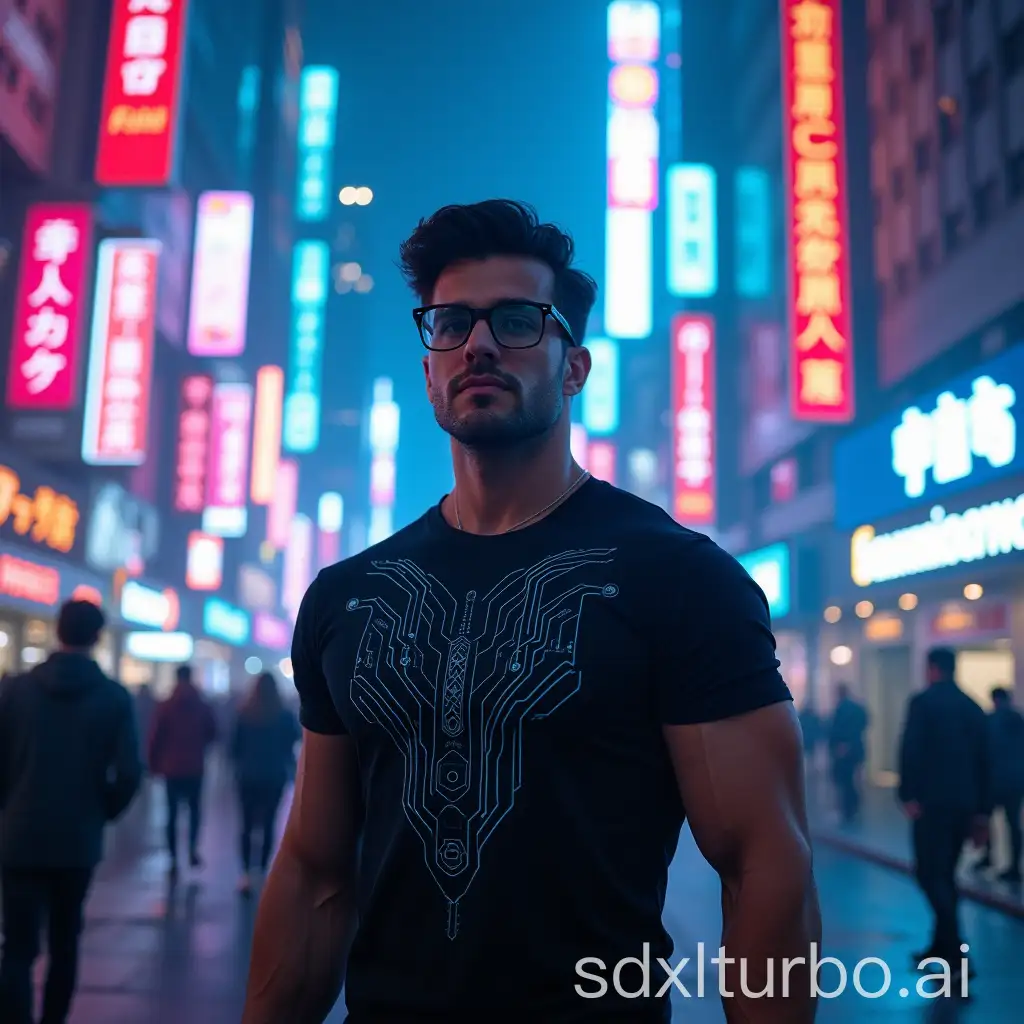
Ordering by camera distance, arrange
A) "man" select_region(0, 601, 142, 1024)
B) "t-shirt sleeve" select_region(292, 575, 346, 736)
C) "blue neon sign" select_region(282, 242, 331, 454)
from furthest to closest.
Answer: "blue neon sign" select_region(282, 242, 331, 454) → "man" select_region(0, 601, 142, 1024) → "t-shirt sleeve" select_region(292, 575, 346, 736)

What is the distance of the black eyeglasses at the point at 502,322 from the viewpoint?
206 centimetres

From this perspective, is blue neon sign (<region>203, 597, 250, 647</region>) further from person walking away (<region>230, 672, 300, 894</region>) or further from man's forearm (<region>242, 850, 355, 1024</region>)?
man's forearm (<region>242, 850, 355, 1024</region>)

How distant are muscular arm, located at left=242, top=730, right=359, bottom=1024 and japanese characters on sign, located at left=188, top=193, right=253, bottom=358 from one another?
94.3 feet

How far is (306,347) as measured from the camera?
2657 inches

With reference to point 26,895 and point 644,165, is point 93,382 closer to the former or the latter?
point 26,895

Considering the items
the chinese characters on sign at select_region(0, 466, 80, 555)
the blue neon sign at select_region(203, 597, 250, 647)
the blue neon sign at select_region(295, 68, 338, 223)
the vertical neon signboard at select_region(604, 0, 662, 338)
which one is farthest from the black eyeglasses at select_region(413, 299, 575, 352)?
the blue neon sign at select_region(295, 68, 338, 223)

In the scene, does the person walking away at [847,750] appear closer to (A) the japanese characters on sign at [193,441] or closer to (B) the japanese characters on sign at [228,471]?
(B) the japanese characters on sign at [228,471]

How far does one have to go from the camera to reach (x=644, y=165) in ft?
124

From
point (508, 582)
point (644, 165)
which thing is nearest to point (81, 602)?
point (508, 582)

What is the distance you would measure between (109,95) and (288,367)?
46.8 m

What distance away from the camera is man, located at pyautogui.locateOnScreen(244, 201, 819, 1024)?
1.72 metres

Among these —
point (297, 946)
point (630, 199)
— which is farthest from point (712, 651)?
point (630, 199)

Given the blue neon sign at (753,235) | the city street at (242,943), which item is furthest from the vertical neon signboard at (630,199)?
the city street at (242,943)

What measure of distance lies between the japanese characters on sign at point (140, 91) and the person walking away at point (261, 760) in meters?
11.9
